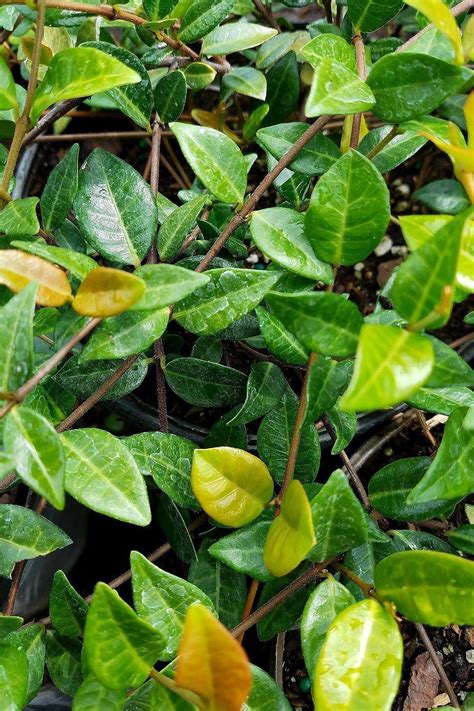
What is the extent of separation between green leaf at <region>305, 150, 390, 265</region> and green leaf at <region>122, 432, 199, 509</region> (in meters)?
0.24

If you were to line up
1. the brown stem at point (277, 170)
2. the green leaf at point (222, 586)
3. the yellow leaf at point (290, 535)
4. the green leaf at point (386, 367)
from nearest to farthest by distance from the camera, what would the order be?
the green leaf at point (386, 367) < the yellow leaf at point (290, 535) < the brown stem at point (277, 170) < the green leaf at point (222, 586)

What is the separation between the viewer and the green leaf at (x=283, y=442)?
688mm

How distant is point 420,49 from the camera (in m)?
0.62

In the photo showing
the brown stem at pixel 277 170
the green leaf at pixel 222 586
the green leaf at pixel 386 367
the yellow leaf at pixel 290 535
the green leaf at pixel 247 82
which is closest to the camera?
the green leaf at pixel 386 367

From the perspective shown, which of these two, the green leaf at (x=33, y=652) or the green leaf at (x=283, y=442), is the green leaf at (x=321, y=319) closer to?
the green leaf at (x=283, y=442)

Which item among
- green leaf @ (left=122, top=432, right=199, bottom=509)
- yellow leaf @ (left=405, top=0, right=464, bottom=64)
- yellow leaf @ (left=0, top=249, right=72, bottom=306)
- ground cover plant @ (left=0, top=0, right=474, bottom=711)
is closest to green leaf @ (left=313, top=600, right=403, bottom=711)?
ground cover plant @ (left=0, top=0, right=474, bottom=711)

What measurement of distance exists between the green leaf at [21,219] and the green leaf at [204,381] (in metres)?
0.21

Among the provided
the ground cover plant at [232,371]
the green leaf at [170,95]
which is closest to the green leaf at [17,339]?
the ground cover plant at [232,371]

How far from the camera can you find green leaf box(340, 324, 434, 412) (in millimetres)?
407

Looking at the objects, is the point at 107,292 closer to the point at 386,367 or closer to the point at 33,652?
the point at 386,367

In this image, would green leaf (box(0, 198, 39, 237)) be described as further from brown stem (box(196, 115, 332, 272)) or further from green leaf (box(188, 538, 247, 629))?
green leaf (box(188, 538, 247, 629))

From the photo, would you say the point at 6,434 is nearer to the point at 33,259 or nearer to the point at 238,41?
the point at 33,259

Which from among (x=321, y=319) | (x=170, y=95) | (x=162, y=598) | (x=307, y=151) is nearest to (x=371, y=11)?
(x=307, y=151)

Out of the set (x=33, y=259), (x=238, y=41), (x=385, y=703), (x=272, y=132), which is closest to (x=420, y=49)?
(x=272, y=132)
